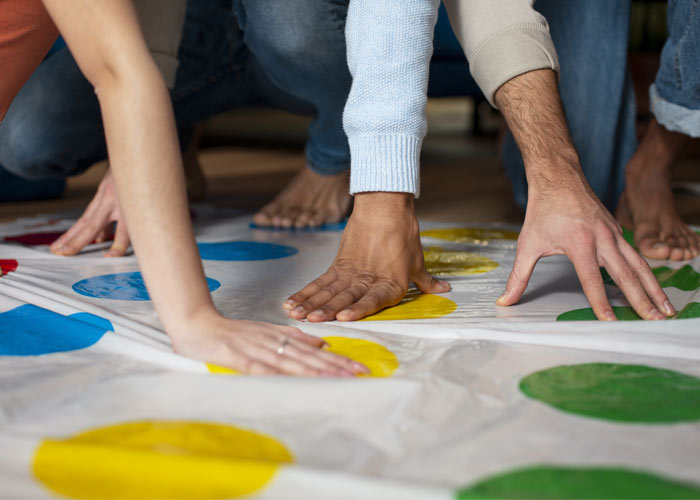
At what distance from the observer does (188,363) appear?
572 millimetres

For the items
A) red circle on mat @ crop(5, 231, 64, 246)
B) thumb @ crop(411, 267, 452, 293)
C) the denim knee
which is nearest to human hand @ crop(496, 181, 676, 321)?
thumb @ crop(411, 267, 452, 293)

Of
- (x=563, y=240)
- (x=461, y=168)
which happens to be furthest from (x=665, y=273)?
(x=461, y=168)

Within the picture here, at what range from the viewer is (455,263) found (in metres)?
1.01

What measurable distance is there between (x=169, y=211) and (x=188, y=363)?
0.42 ft

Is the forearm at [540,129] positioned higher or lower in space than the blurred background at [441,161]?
higher

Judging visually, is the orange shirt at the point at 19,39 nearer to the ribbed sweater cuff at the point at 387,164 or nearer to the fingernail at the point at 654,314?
the ribbed sweater cuff at the point at 387,164

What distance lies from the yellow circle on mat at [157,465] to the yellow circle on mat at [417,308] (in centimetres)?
31

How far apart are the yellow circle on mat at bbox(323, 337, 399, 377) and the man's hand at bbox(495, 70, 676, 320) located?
0.21 meters

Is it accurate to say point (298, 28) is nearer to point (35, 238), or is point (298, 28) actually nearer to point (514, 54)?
point (514, 54)

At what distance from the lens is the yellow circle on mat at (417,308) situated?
2.42 ft

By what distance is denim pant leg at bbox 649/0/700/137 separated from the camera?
3.40ft

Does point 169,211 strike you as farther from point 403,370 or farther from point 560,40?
point 560,40

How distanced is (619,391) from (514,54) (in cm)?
47

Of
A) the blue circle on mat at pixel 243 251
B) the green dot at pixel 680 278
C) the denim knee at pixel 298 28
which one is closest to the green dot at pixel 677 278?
the green dot at pixel 680 278
